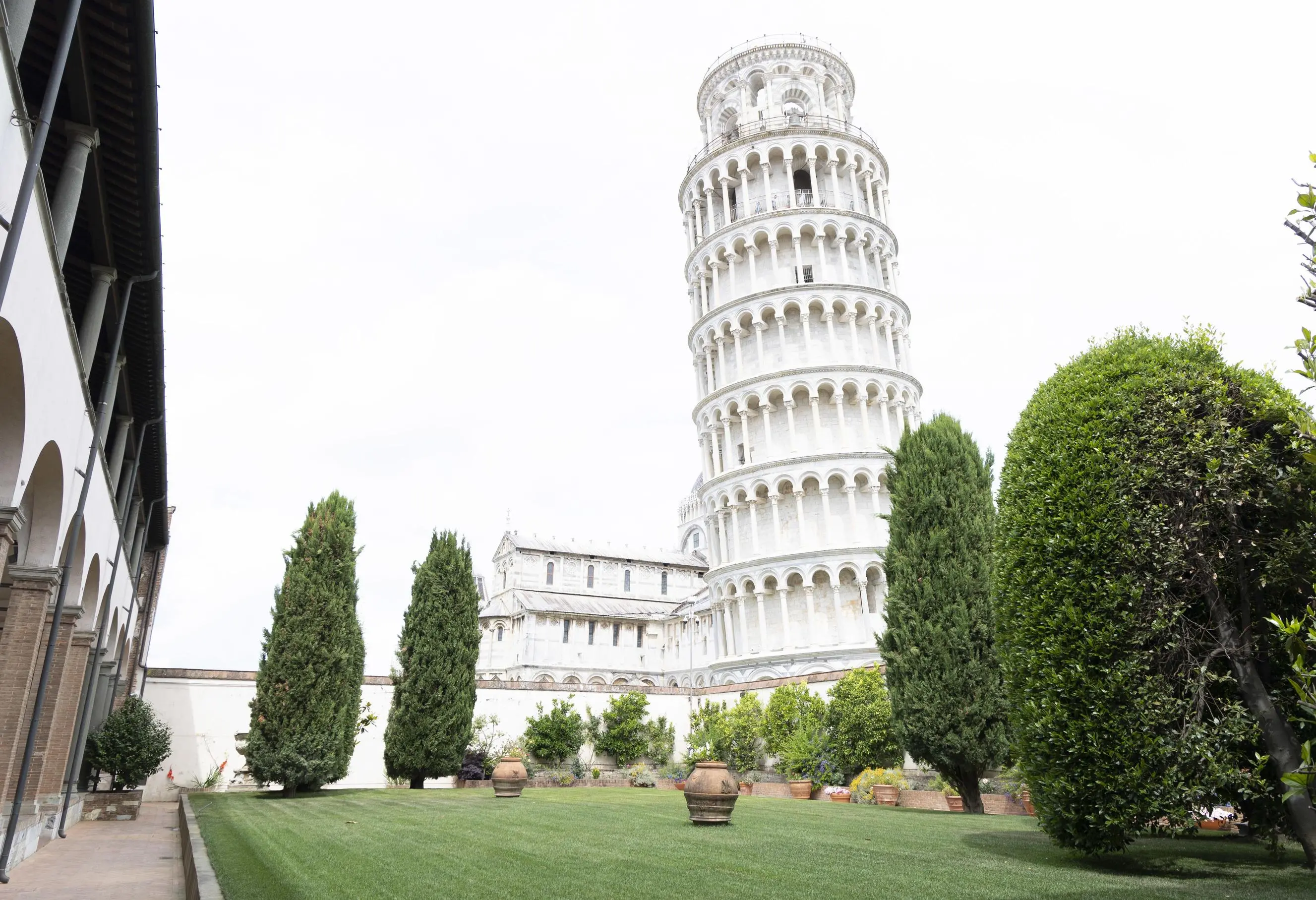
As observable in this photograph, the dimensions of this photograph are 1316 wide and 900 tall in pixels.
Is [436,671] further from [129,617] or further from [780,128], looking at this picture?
[780,128]

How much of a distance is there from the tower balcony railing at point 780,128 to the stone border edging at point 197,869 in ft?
133

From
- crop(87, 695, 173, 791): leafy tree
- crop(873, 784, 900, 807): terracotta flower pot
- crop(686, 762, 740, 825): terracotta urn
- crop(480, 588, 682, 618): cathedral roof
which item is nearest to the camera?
crop(686, 762, 740, 825): terracotta urn

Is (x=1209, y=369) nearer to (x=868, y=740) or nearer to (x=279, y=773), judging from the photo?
(x=868, y=740)

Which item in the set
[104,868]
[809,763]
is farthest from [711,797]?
[809,763]

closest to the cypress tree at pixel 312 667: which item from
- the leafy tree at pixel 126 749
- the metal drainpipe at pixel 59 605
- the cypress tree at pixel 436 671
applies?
the cypress tree at pixel 436 671

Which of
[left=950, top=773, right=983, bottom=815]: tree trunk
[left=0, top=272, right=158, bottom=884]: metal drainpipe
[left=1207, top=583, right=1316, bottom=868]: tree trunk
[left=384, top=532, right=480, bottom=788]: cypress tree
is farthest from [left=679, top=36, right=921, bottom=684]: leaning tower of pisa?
[left=0, top=272, right=158, bottom=884]: metal drainpipe

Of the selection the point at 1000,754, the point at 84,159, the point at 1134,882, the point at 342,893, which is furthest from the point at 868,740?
the point at 84,159

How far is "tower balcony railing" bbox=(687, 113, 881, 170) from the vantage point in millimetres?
44000

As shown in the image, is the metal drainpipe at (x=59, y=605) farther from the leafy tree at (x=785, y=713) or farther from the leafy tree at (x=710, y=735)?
the leafy tree at (x=785, y=713)

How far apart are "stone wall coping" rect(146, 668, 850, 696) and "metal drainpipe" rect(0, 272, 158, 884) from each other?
15.2 meters

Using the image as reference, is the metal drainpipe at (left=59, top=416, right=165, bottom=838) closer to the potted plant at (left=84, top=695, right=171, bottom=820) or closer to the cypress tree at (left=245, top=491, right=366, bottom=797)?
the potted plant at (left=84, top=695, right=171, bottom=820)

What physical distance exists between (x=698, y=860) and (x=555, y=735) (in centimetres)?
2251

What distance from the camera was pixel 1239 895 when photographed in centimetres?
774

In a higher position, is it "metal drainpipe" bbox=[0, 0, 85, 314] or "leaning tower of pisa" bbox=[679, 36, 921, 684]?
"leaning tower of pisa" bbox=[679, 36, 921, 684]
